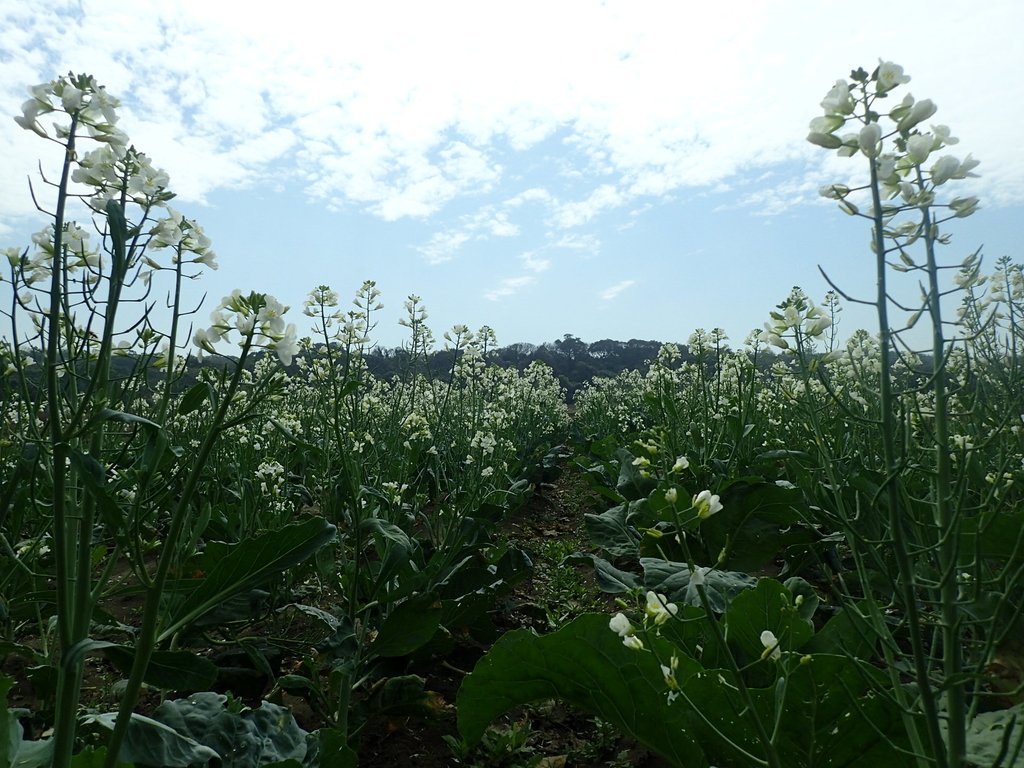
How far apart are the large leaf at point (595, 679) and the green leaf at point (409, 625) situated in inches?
31.6

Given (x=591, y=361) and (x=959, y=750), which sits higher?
(x=591, y=361)

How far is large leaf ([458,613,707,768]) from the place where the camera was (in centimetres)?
181

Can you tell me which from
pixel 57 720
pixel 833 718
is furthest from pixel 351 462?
pixel 833 718

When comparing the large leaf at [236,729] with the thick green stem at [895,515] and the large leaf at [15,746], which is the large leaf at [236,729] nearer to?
the large leaf at [15,746]

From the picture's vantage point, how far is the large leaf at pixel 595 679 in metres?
1.81

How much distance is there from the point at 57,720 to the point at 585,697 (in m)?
1.30

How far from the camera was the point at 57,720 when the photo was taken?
130 centimetres

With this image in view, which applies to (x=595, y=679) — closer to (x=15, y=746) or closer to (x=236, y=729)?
(x=236, y=729)

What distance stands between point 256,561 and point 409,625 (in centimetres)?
139

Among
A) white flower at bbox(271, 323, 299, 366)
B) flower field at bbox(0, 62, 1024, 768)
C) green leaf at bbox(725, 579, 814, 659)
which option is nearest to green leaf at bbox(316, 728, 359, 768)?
flower field at bbox(0, 62, 1024, 768)

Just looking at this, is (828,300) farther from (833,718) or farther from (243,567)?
(243,567)

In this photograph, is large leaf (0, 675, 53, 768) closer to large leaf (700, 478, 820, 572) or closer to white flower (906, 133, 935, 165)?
white flower (906, 133, 935, 165)

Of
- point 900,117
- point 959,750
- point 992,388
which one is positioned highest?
point 900,117

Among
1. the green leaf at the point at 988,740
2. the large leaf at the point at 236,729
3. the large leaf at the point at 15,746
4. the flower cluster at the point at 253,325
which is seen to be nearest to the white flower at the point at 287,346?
the flower cluster at the point at 253,325
